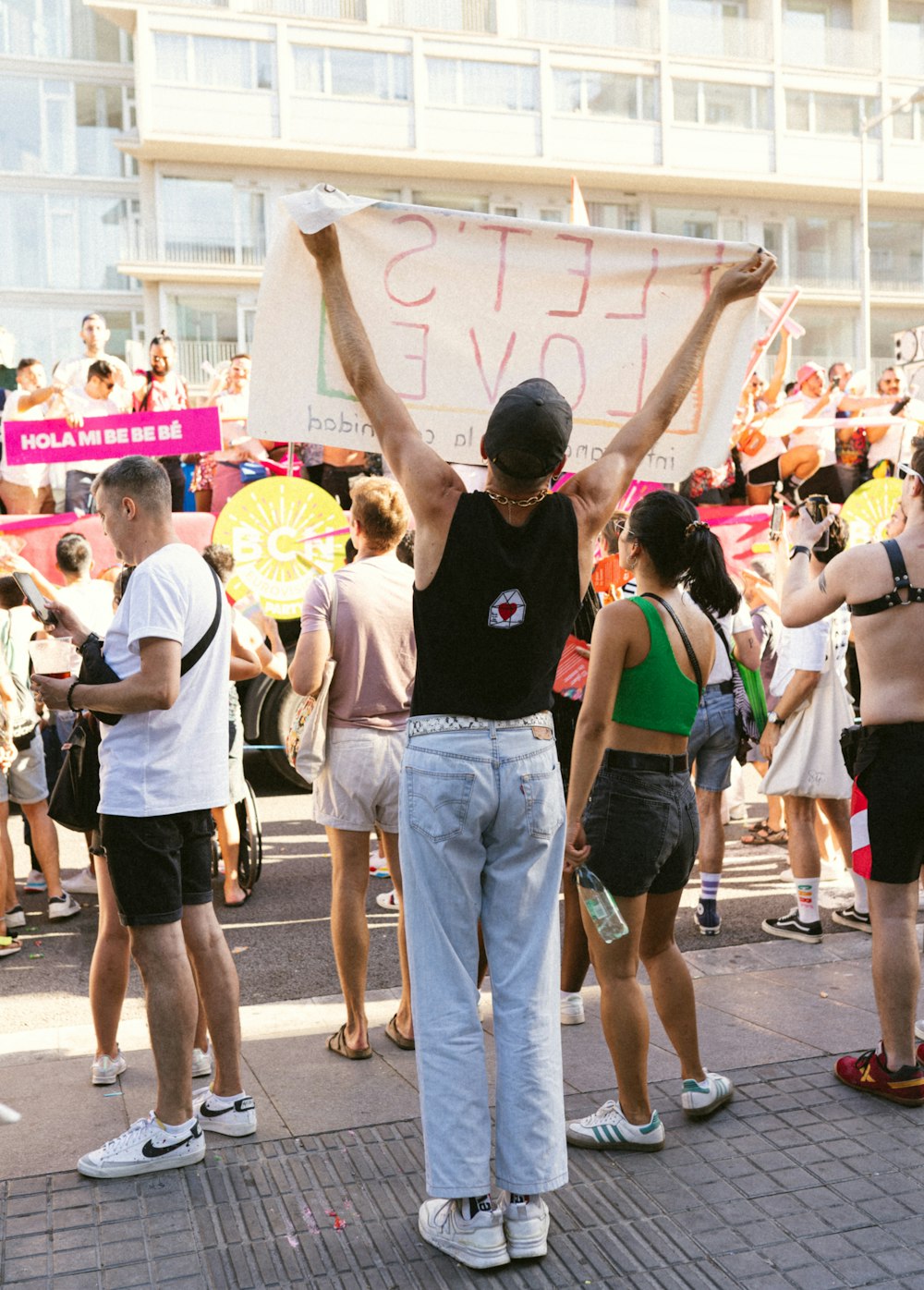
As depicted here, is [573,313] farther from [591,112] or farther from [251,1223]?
[591,112]

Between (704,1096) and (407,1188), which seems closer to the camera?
(407,1188)

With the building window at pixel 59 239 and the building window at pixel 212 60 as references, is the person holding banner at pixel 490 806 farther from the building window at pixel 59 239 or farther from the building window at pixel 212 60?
the building window at pixel 59 239

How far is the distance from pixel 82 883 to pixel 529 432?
5177mm

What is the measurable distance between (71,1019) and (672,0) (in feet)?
119

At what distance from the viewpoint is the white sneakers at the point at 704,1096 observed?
3.67 m

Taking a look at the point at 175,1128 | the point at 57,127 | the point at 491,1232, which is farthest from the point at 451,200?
the point at 491,1232

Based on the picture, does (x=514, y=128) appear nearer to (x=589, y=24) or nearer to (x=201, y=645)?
(x=589, y=24)

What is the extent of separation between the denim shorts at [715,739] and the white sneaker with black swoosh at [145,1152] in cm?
340

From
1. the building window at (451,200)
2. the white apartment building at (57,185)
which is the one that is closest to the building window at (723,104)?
the building window at (451,200)

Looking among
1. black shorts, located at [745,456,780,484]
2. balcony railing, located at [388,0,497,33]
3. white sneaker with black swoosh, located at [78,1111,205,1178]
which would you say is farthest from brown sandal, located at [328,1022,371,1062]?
balcony railing, located at [388,0,497,33]

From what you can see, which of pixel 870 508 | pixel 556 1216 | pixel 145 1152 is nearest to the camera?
pixel 556 1216

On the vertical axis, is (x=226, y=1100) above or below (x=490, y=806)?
below

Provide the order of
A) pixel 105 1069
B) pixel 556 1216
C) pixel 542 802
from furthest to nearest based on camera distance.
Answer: pixel 105 1069, pixel 556 1216, pixel 542 802

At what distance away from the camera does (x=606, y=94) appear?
33031 mm
